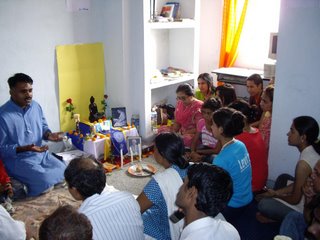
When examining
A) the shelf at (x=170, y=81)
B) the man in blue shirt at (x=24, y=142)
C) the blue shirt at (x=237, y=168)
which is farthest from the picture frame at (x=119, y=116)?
the blue shirt at (x=237, y=168)

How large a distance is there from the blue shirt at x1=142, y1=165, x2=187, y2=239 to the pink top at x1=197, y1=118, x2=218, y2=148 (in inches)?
58.0

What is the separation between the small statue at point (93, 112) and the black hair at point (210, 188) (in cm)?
283

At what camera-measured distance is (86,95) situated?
166 inches

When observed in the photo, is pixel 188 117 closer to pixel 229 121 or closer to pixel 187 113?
pixel 187 113

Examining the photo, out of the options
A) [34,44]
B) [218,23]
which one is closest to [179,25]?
[218,23]

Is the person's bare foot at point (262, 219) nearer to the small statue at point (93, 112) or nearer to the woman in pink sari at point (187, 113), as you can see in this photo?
the woman in pink sari at point (187, 113)

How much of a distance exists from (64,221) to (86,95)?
3.18m

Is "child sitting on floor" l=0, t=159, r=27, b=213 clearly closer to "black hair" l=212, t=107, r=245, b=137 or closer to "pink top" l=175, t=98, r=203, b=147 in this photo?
"pink top" l=175, t=98, r=203, b=147

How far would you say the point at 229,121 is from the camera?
2365 millimetres

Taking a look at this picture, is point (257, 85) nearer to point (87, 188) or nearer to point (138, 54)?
point (138, 54)

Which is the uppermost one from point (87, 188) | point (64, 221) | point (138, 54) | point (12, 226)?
point (138, 54)

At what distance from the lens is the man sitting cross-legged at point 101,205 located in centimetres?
154

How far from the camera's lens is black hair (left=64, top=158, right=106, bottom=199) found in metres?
1.72

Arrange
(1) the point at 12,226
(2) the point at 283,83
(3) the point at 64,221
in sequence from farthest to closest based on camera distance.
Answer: (2) the point at 283,83
(1) the point at 12,226
(3) the point at 64,221
